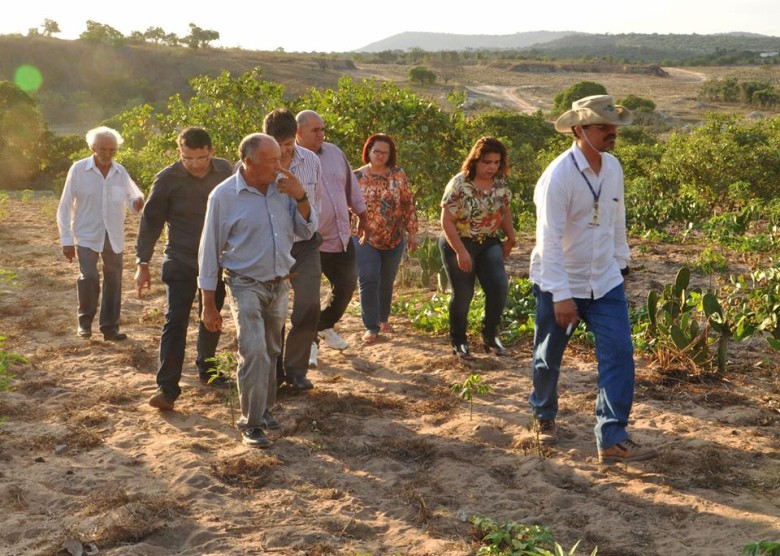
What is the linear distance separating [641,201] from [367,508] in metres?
10.6

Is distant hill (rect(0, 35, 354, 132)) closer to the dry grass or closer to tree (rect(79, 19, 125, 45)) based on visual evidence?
tree (rect(79, 19, 125, 45))

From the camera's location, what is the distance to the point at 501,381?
665cm

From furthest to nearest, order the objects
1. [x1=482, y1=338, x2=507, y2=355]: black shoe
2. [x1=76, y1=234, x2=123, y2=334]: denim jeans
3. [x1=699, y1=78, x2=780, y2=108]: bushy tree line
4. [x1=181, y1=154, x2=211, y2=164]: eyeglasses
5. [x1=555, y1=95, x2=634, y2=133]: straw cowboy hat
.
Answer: [x1=699, y1=78, x2=780, y2=108]: bushy tree line → [x1=76, y1=234, x2=123, y2=334]: denim jeans → [x1=482, y1=338, x2=507, y2=355]: black shoe → [x1=181, y1=154, x2=211, y2=164]: eyeglasses → [x1=555, y1=95, x2=634, y2=133]: straw cowboy hat

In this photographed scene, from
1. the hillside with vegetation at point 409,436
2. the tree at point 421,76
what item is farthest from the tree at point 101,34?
the hillside with vegetation at point 409,436

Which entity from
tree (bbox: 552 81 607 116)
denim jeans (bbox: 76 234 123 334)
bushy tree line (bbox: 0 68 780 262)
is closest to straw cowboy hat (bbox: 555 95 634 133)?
denim jeans (bbox: 76 234 123 334)

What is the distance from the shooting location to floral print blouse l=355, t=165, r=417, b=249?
770 cm

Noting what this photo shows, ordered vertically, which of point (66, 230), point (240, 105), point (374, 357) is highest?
point (240, 105)

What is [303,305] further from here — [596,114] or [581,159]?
[596,114]

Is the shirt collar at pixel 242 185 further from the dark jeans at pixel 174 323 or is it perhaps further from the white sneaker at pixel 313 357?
the white sneaker at pixel 313 357

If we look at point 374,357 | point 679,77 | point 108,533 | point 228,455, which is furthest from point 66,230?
point 679,77

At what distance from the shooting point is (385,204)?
304 inches

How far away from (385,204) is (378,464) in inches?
120

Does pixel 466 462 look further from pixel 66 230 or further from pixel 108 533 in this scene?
pixel 66 230

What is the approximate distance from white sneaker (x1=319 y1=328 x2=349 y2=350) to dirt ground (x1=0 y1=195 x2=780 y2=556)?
81mm
